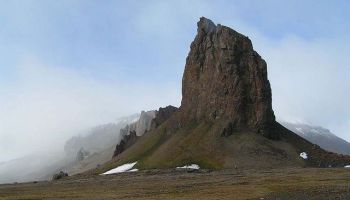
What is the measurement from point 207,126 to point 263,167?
37.8 metres

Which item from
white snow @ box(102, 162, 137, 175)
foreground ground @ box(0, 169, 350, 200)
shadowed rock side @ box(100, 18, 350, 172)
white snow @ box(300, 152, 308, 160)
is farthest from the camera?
white snow @ box(102, 162, 137, 175)

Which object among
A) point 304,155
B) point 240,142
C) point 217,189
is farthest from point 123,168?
point 217,189

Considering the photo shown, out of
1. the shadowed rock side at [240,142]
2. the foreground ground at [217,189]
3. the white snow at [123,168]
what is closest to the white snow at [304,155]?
the shadowed rock side at [240,142]

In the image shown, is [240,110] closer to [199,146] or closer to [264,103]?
[264,103]

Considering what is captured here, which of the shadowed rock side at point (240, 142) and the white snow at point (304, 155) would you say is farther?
the white snow at point (304, 155)

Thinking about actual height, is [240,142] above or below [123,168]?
above

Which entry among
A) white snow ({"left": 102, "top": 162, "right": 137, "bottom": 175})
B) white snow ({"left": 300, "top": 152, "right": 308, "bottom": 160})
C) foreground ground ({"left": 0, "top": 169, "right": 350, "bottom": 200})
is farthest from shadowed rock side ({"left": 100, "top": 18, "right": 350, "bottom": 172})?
foreground ground ({"left": 0, "top": 169, "right": 350, "bottom": 200})

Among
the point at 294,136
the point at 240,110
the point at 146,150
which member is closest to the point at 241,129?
the point at 240,110

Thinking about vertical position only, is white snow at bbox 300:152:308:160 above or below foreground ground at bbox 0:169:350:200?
above

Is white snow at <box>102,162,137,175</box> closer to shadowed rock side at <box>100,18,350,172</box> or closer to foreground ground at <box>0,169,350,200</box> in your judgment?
shadowed rock side at <box>100,18,350,172</box>

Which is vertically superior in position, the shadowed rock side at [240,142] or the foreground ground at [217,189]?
the shadowed rock side at [240,142]

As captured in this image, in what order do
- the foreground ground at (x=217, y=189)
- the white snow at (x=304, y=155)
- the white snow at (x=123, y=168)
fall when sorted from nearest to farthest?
the foreground ground at (x=217, y=189) → the white snow at (x=304, y=155) → the white snow at (x=123, y=168)

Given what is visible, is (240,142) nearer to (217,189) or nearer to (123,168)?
(123,168)

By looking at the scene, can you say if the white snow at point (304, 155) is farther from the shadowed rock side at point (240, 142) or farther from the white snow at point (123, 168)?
the white snow at point (123, 168)
